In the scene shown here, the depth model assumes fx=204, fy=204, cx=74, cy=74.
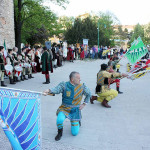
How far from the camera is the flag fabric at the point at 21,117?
272cm

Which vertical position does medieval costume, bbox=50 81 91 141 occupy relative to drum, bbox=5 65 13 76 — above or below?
below

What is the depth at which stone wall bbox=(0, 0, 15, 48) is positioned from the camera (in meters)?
13.0

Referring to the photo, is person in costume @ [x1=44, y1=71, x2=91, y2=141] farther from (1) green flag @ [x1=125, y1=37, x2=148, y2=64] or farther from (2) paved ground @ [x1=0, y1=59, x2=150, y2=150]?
(1) green flag @ [x1=125, y1=37, x2=148, y2=64]

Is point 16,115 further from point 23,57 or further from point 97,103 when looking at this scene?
point 23,57

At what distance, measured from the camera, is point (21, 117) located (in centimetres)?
283

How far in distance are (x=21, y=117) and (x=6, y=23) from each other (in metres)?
12.0

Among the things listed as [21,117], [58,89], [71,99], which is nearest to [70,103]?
[71,99]

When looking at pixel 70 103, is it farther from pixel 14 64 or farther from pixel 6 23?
pixel 6 23

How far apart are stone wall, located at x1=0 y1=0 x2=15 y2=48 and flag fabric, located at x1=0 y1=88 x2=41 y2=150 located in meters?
11.1

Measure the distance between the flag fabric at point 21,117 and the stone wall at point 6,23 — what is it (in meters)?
11.1

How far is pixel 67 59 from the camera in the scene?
798 inches

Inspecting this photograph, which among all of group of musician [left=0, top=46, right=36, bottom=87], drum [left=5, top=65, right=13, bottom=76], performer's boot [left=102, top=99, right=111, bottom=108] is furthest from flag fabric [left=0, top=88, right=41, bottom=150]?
drum [left=5, top=65, right=13, bottom=76]

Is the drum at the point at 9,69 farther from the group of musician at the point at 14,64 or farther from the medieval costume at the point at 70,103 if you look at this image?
the medieval costume at the point at 70,103

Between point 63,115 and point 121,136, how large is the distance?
49.2 inches
